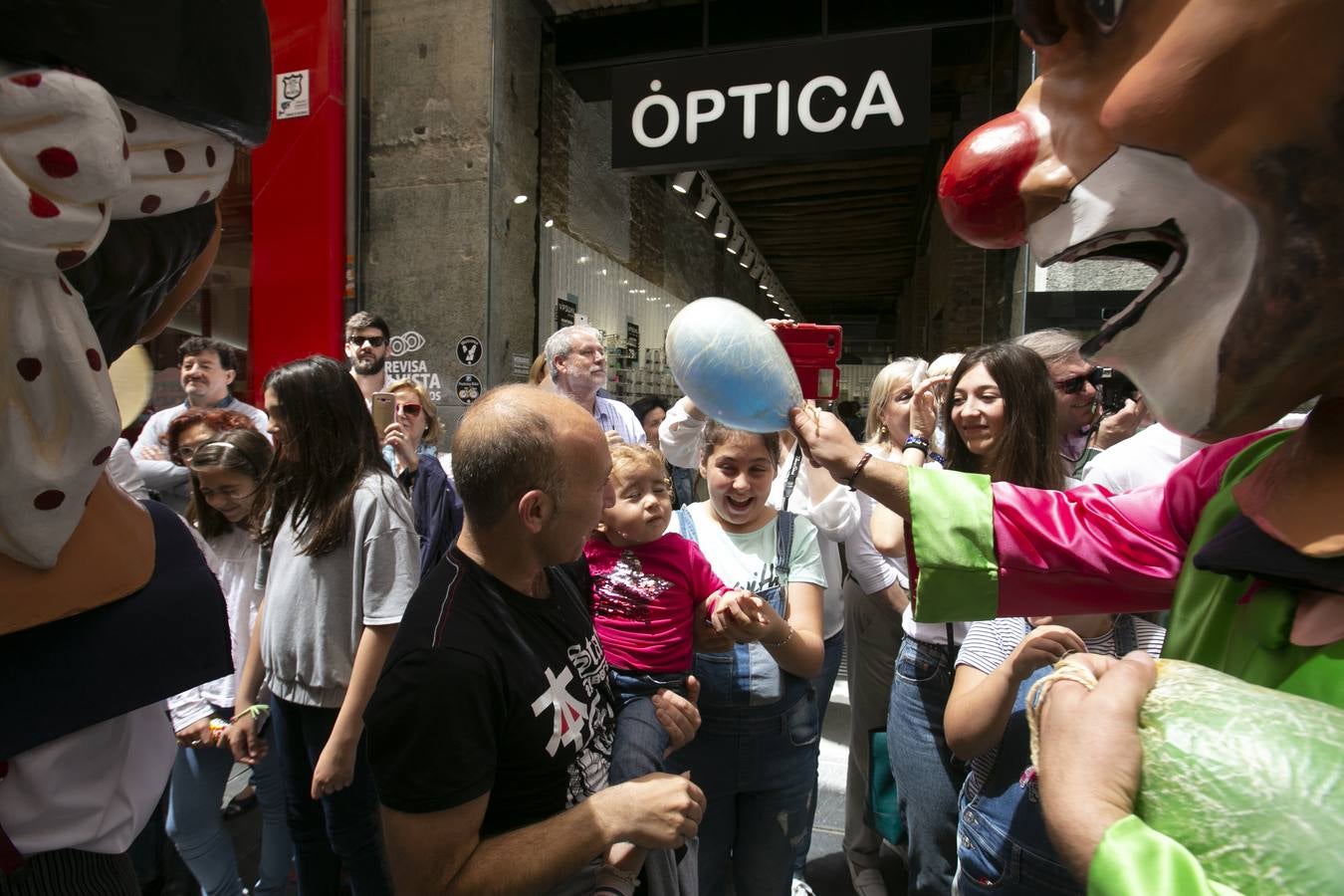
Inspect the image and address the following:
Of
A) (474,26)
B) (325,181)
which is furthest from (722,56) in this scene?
(325,181)

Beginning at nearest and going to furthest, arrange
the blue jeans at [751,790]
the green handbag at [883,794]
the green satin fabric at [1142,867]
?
the green satin fabric at [1142,867] < the blue jeans at [751,790] < the green handbag at [883,794]

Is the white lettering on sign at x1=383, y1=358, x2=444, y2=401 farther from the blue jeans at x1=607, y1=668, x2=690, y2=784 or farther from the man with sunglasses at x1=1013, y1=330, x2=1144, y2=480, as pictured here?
the blue jeans at x1=607, y1=668, x2=690, y2=784

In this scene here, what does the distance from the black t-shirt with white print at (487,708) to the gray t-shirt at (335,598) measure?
2.83 feet

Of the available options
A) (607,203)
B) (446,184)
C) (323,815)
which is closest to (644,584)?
(323,815)

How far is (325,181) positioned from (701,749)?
5312 millimetres

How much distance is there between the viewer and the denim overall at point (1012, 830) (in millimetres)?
1289

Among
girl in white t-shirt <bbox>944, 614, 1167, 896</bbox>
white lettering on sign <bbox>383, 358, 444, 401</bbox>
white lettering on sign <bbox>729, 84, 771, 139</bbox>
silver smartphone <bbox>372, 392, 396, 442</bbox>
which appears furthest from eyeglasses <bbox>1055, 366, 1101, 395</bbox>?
white lettering on sign <bbox>383, 358, 444, 401</bbox>

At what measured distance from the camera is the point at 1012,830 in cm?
133

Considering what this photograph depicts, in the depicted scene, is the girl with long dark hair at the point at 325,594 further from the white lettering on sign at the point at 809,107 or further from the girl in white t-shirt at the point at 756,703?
the white lettering on sign at the point at 809,107

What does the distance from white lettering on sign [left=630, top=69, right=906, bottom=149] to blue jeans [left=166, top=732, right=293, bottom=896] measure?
13.7 feet

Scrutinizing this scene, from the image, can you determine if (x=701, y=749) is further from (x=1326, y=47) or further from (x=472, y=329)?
(x=472, y=329)

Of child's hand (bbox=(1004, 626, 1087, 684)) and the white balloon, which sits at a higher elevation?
the white balloon

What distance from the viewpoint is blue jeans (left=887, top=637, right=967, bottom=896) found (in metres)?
1.82

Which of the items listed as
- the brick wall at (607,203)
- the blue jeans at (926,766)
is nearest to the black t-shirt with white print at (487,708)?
the blue jeans at (926,766)
